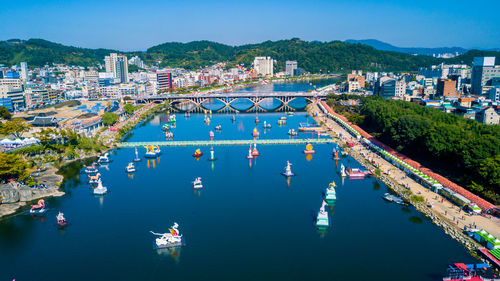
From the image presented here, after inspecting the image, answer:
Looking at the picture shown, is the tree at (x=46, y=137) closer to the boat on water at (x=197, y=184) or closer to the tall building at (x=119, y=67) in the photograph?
the boat on water at (x=197, y=184)

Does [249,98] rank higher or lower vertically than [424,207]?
higher

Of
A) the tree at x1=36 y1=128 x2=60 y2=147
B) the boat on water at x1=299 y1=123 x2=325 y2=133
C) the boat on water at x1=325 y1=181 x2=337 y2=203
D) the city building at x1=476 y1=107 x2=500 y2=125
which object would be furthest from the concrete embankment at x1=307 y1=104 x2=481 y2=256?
the tree at x1=36 y1=128 x2=60 y2=147

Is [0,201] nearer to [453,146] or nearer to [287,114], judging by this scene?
[453,146]

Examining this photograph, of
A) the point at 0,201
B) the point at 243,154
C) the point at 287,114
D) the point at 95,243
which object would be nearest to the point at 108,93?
the point at 287,114

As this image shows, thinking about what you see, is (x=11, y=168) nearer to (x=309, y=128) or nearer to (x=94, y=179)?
(x=94, y=179)

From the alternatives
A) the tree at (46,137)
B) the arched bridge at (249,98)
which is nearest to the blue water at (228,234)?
the tree at (46,137)

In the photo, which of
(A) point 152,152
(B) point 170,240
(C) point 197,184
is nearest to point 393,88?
(A) point 152,152
